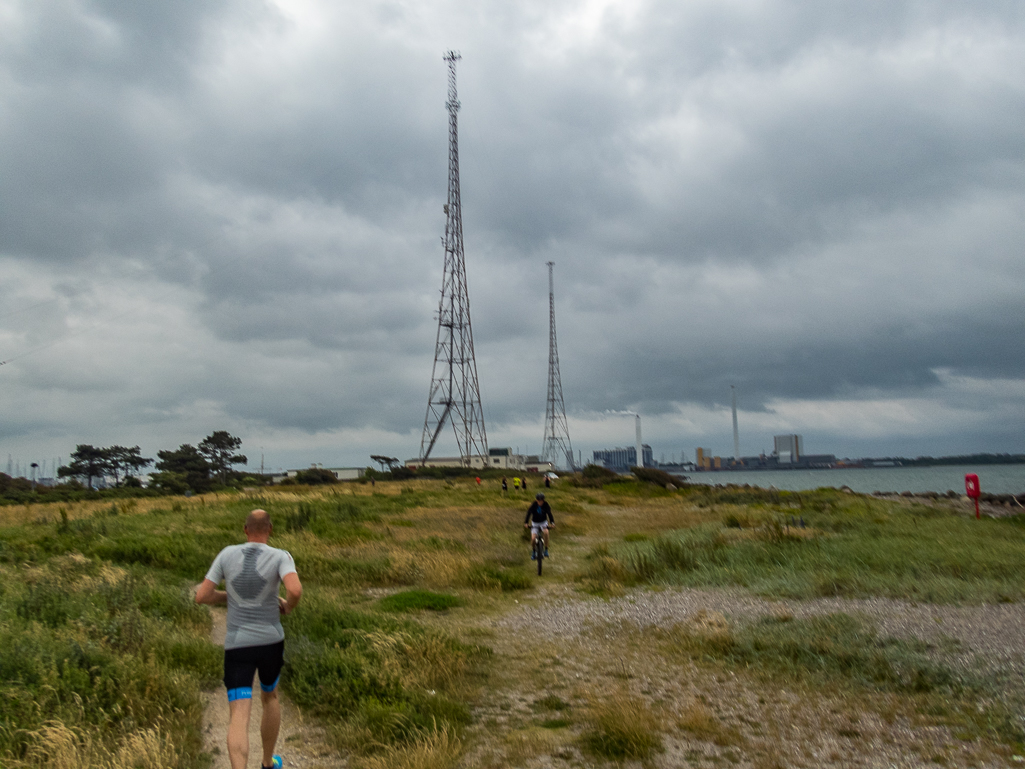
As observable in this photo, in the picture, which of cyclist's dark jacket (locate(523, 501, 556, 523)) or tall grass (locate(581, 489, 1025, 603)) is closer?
A: tall grass (locate(581, 489, 1025, 603))

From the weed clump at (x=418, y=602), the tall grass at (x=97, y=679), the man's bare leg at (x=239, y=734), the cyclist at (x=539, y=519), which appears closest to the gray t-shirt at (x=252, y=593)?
the man's bare leg at (x=239, y=734)

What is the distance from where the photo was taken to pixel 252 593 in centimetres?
490

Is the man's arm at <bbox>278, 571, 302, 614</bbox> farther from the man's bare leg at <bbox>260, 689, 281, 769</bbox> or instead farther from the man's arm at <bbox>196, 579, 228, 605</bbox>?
the man's bare leg at <bbox>260, 689, 281, 769</bbox>

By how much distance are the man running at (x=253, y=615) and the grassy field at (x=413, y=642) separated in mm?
789

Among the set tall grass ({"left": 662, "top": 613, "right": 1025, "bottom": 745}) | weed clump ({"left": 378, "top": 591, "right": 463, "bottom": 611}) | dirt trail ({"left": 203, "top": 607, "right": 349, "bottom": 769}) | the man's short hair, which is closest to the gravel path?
tall grass ({"left": 662, "top": 613, "right": 1025, "bottom": 745})

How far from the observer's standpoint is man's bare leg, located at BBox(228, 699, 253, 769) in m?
4.50

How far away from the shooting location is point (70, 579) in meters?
10.3

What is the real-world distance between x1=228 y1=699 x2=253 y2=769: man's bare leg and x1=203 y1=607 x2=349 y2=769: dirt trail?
102cm

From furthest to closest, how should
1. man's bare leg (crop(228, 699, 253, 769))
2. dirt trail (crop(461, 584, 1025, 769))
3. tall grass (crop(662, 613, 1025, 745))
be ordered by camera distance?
tall grass (crop(662, 613, 1025, 745)), dirt trail (crop(461, 584, 1025, 769)), man's bare leg (crop(228, 699, 253, 769))

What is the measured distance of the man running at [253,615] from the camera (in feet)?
15.8

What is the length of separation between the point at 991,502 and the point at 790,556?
45.8 meters

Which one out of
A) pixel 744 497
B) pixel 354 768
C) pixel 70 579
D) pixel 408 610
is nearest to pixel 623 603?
pixel 408 610

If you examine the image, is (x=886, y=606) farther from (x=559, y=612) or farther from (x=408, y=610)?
(x=408, y=610)

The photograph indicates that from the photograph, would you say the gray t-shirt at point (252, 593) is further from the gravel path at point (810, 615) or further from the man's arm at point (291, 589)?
the gravel path at point (810, 615)
